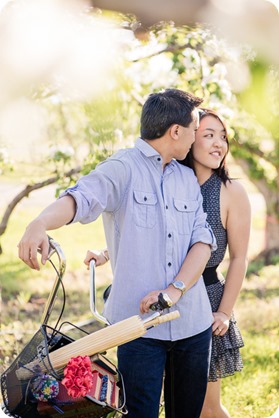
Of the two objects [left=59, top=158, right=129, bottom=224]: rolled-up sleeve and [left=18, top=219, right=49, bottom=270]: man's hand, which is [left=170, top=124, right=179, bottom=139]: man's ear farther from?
[left=18, top=219, right=49, bottom=270]: man's hand

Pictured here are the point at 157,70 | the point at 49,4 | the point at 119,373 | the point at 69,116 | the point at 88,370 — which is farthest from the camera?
the point at 69,116

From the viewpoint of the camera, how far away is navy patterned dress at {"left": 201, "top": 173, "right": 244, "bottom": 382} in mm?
2646

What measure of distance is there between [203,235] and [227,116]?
1.91m

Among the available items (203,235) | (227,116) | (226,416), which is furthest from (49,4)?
(226,416)

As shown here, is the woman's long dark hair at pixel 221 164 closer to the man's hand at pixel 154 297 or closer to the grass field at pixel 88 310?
the man's hand at pixel 154 297

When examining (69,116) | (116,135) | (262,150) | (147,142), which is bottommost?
(262,150)

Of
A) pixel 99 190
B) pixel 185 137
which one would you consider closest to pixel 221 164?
pixel 185 137

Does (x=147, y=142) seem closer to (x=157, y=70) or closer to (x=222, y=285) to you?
(x=222, y=285)

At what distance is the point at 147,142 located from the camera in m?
2.37

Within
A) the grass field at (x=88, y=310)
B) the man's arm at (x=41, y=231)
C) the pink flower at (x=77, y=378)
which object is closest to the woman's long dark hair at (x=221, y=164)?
the man's arm at (x=41, y=231)

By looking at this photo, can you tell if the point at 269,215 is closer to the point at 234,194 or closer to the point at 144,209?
the point at 234,194

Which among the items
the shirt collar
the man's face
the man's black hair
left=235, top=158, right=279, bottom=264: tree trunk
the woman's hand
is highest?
the man's black hair

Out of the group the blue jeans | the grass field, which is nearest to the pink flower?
the blue jeans

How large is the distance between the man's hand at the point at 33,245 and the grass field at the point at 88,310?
2271mm
